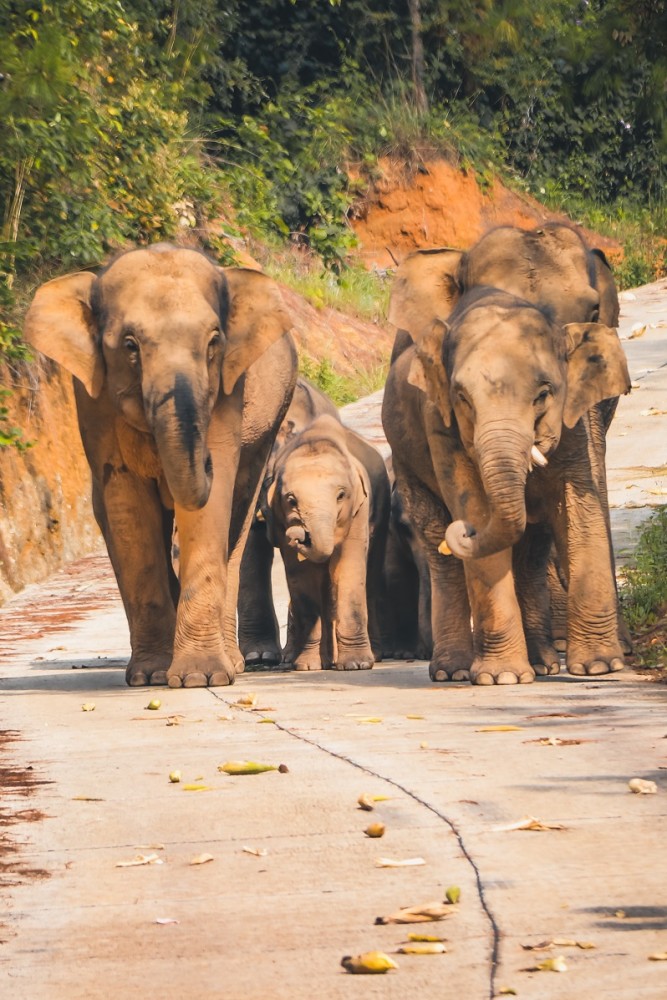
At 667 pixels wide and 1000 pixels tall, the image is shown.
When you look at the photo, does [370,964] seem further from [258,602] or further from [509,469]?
[258,602]

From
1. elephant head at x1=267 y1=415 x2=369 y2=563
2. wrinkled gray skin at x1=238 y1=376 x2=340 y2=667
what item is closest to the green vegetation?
wrinkled gray skin at x1=238 y1=376 x2=340 y2=667

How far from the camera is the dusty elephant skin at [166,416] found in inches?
416

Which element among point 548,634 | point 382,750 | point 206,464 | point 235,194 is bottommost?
point 382,750

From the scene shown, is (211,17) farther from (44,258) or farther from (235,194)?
(44,258)

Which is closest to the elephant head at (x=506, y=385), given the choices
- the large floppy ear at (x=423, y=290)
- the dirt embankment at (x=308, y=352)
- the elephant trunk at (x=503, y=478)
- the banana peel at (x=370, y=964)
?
the elephant trunk at (x=503, y=478)

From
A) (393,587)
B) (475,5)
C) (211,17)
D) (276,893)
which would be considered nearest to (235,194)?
(211,17)

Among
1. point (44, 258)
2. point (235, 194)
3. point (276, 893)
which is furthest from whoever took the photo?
point (235, 194)

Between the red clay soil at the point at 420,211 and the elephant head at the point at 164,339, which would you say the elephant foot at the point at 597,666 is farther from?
the red clay soil at the point at 420,211

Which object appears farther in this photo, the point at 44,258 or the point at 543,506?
the point at 44,258

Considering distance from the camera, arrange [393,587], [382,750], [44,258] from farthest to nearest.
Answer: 1. [44,258]
2. [393,587]
3. [382,750]

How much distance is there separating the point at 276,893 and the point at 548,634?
665 centimetres

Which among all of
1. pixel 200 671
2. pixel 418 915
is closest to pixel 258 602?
pixel 200 671

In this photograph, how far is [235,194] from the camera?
106 ft

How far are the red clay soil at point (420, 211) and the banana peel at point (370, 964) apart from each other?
33.6 meters
